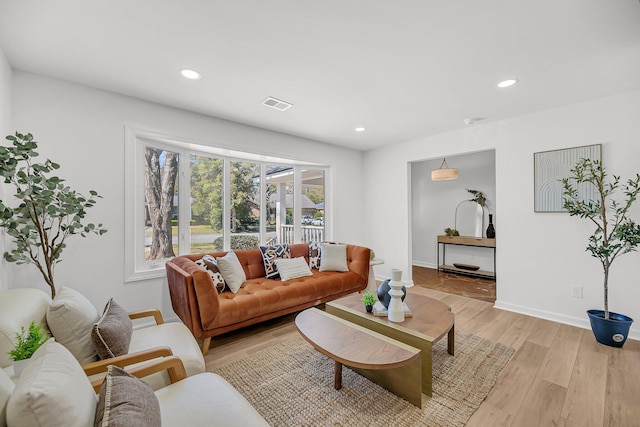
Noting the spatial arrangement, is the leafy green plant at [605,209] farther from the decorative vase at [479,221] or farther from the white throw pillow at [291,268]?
the white throw pillow at [291,268]

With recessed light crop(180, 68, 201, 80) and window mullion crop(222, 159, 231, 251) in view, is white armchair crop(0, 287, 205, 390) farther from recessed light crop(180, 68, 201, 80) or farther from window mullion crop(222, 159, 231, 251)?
window mullion crop(222, 159, 231, 251)

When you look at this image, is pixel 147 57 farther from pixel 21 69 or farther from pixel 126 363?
pixel 126 363

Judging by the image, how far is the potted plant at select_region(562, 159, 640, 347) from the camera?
250cm

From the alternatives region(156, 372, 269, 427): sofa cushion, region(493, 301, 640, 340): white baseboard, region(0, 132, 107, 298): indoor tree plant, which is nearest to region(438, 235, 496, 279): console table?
region(493, 301, 640, 340): white baseboard

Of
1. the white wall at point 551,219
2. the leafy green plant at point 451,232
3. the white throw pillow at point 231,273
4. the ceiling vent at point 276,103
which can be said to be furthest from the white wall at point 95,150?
the leafy green plant at point 451,232

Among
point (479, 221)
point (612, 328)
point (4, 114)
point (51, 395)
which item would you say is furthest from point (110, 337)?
point (479, 221)

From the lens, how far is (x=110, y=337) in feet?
4.81

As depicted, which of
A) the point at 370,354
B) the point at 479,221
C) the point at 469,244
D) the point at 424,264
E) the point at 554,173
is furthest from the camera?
the point at 424,264

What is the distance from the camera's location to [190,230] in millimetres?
3523

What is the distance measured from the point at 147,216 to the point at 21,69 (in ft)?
5.26

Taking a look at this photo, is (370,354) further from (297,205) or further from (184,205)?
(297,205)

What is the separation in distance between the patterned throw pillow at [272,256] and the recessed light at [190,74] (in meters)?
2.08

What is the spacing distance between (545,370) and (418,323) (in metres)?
1.12

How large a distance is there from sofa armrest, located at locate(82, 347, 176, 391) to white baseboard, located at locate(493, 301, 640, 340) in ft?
12.7
